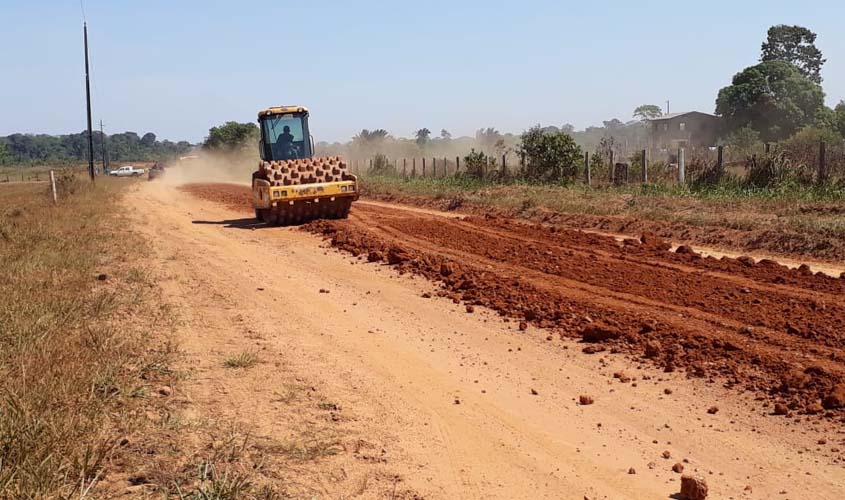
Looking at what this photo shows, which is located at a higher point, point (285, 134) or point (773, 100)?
point (773, 100)

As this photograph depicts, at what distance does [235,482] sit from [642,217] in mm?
16138

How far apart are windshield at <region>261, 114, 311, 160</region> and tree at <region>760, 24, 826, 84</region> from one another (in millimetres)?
75048

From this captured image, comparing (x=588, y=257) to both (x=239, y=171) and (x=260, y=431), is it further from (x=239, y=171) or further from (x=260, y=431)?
(x=239, y=171)

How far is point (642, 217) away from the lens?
19234 millimetres

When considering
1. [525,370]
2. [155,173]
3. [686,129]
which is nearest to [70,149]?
[155,173]

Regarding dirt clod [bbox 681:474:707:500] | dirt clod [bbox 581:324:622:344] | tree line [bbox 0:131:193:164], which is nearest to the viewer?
dirt clod [bbox 681:474:707:500]

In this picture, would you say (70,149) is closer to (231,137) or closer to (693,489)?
(231,137)

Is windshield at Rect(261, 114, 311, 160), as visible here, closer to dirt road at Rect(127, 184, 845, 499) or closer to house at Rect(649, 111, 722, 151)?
dirt road at Rect(127, 184, 845, 499)

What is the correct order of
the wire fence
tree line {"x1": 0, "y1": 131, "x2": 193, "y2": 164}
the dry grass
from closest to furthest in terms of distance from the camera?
the dry grass < the wire fence < tree line {"x1": 0, "y1": 131, "x2": 193, "y2": 164}

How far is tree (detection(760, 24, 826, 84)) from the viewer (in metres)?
84.3

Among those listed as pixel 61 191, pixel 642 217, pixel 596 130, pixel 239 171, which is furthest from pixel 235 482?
pixel 596 130

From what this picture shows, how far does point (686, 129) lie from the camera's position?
8306cm

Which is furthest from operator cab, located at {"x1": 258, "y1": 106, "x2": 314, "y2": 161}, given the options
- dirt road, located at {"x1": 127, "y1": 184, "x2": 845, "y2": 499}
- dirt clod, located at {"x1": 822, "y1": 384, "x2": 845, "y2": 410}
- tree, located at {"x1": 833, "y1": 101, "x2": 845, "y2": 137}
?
tree, located at {"x1": 833, "y1": 101, "x2": 845, "y2": 137}

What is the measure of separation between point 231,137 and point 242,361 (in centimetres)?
8069
